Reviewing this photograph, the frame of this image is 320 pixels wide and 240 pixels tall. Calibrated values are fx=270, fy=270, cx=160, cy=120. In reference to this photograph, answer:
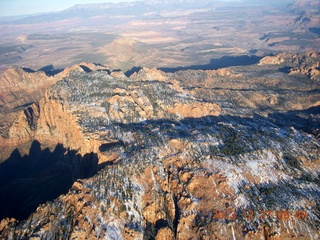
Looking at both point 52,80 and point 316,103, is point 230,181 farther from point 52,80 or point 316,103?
point 52,80

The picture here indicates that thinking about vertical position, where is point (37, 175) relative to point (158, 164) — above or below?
below
